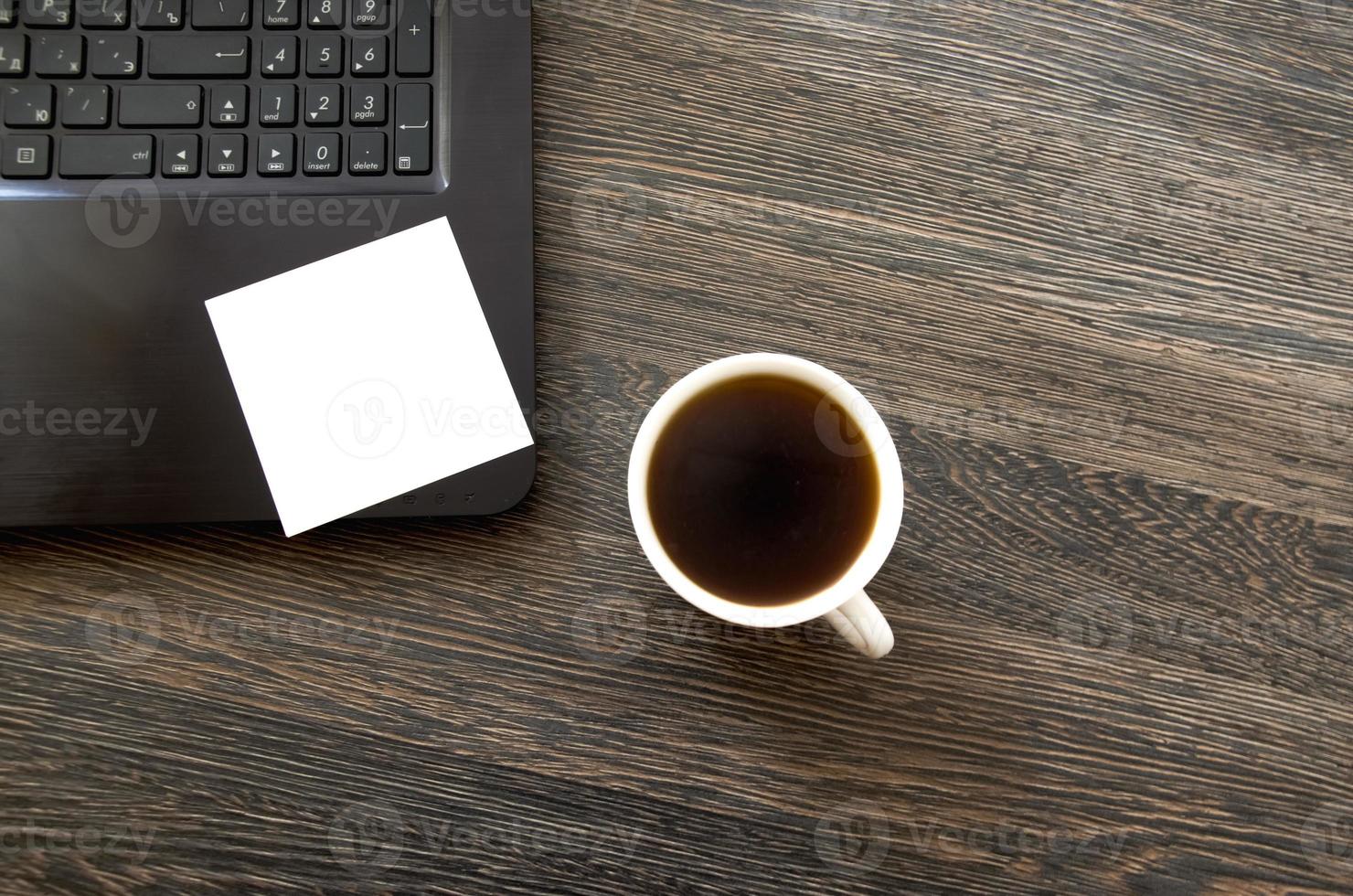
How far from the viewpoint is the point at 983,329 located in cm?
52

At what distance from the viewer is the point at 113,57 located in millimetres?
469

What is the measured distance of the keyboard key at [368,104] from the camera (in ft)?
1.56

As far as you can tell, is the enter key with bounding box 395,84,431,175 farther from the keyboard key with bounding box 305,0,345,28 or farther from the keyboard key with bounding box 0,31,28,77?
the keyboard key with bounding box 0,31,28,77

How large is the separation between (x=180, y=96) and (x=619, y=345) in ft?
0.91

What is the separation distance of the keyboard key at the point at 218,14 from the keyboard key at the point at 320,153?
77 millimetres

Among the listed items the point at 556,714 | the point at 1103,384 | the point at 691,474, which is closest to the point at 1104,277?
the point at 1103,384

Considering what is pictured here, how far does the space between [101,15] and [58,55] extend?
0.03 m

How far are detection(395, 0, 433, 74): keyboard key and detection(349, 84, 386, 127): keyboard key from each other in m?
0.02

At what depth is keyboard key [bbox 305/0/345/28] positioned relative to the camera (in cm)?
48

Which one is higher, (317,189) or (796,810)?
(317,189)

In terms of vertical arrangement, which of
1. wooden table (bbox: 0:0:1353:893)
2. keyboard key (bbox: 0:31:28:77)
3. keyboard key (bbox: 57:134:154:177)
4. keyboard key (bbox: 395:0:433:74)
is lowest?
wooden table (bbox: 0:0:1353:893)

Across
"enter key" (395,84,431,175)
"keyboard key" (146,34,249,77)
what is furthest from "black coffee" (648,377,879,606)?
"keyboard key" (146,34,249,77)

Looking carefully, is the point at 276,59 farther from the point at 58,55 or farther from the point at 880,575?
the point at 880,575

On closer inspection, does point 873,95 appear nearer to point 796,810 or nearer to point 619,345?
point 619,345
